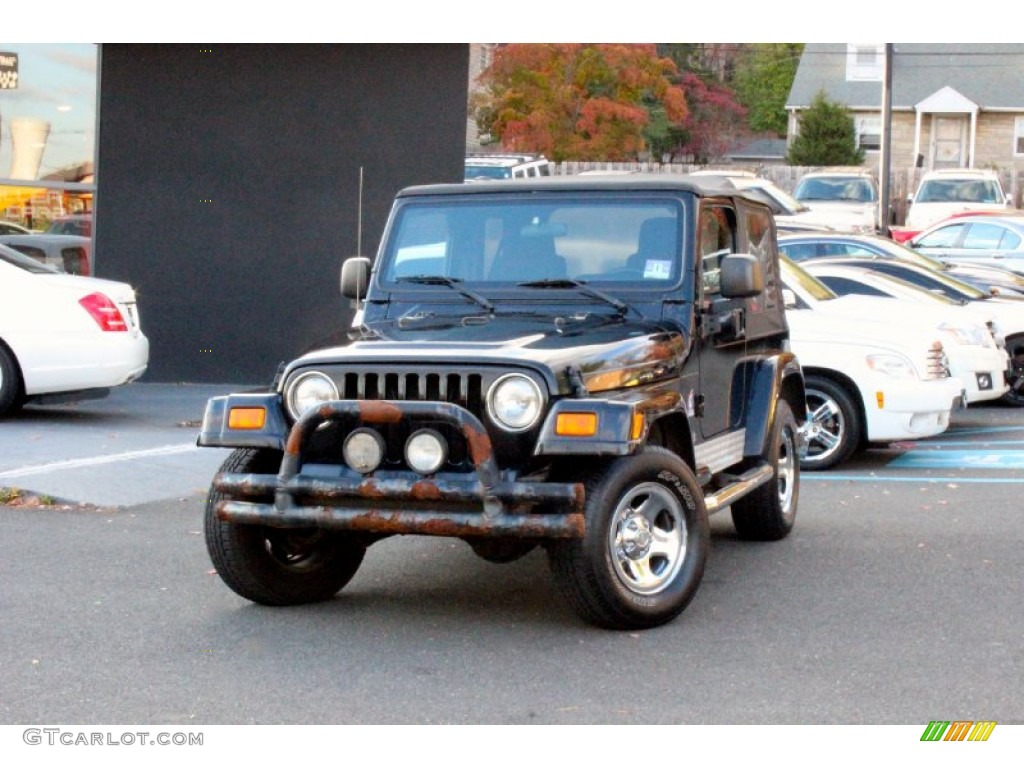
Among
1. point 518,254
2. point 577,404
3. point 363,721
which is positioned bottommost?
point 363,721

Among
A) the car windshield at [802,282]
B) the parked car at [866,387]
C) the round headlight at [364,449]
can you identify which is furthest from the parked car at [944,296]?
the round headlight at [364,449]

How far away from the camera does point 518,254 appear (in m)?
7.64

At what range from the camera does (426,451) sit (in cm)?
617

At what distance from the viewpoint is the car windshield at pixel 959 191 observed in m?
31.4

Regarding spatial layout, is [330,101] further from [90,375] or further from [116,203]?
[90,375]

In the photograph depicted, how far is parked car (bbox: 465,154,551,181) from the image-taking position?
23.9m

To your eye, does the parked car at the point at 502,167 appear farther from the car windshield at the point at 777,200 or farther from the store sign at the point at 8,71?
the store sign at the point at 8,71

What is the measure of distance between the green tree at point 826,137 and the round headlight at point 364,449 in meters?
41.4

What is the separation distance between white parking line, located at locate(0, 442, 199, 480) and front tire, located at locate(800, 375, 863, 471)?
4.48m

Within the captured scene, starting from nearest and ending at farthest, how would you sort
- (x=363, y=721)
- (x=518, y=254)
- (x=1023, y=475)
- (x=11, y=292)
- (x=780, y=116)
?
(x=363, y=721) → (x=518, y=254) → (x=1023, y=475) → (x=11, y=292) → (x=780, y=116)

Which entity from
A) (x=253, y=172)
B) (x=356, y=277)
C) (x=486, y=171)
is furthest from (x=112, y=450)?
(x=486, y=171)

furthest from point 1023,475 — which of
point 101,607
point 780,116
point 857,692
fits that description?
point 780,116

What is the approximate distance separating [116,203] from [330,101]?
7.42ft
